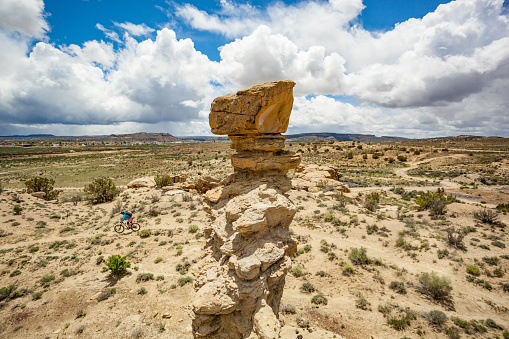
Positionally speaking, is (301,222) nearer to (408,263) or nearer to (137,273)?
(408,263)

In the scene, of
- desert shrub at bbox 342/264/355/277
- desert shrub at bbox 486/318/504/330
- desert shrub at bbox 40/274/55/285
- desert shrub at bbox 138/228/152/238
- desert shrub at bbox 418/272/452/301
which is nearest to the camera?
desert shrub at bbox 486/318/504/330

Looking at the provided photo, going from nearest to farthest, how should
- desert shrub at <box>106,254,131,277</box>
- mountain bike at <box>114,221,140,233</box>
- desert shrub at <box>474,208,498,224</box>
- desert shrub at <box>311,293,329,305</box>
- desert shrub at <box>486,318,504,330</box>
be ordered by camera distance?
desert shrub at <box>486,318,504,330</box> → desert shrub at <box>311,293,329,305</box> → desert shrub at <box>106,254,131,277</box> → mountain bike at <box>114,221,140,233</box> → desert shrub at <box>474,208,498,224</box>

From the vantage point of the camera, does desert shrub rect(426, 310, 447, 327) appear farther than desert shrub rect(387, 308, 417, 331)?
Yes

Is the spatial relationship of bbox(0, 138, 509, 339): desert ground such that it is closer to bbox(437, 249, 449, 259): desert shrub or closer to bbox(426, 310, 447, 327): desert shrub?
bbox(426, 310, 447, 327): desert shrub

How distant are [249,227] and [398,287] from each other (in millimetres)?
10008

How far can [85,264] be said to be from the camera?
1372cm

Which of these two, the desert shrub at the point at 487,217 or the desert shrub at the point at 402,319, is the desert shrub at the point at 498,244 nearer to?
the desert shrub at the point at 487,217

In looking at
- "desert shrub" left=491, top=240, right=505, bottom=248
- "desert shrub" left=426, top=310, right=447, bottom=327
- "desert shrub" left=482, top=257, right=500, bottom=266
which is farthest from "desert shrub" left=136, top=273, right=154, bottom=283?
"desert shrub" left=491, top=240, right=505, bottom=248

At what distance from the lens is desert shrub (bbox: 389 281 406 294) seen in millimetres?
11175

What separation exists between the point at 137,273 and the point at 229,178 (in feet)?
28.3

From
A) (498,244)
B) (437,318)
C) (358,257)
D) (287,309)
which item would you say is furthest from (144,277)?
(498,244)

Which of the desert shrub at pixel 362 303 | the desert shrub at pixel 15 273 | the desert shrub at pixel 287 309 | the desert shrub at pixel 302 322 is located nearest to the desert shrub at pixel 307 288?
the desert shrub at pixel 287 309

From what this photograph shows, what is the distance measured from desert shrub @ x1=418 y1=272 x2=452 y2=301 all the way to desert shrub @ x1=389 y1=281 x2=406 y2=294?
922mm

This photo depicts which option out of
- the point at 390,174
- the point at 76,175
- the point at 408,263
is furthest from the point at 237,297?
the point at 76,175
